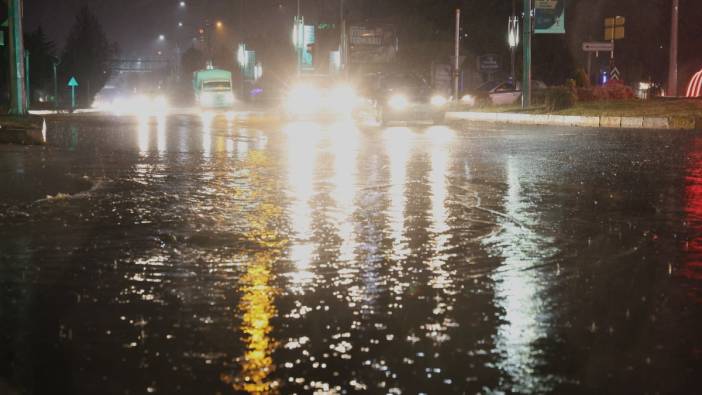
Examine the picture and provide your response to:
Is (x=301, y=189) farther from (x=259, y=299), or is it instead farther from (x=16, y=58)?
(x=16, y=58)

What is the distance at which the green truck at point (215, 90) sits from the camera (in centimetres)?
7000

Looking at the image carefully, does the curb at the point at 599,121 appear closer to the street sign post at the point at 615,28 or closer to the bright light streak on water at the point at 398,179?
the street sign post at the point at 615,28

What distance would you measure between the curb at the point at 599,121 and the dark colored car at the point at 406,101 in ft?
9.82

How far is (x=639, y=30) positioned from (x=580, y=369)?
6038 cm

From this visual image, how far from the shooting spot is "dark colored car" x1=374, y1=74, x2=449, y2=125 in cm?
3422

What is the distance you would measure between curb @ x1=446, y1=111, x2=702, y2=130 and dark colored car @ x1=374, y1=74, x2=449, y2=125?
2.99 metres

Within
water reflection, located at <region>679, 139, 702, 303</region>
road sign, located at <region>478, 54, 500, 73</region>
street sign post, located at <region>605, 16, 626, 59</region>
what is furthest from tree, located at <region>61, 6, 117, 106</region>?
water reflection, located at <region>679, 139, 702, 303</region>

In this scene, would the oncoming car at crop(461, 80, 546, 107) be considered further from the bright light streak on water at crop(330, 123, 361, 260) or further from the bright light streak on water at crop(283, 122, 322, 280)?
the bright light streak on water at crop(283, 122, 322, 280)

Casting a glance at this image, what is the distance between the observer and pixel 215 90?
7025 centimetres

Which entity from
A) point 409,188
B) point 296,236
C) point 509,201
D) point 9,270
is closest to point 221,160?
point 409,188

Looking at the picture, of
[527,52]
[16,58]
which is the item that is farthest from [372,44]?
[16,58]

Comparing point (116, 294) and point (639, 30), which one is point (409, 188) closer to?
point (116, 294)

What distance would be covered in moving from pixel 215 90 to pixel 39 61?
3117cm

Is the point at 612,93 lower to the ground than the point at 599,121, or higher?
higher
